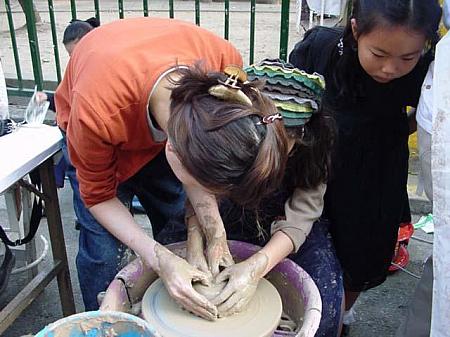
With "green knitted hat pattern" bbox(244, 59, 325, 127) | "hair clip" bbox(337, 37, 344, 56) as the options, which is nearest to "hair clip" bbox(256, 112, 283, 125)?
"green knitted hat pattern" bbox(244, 59, 325, 127)

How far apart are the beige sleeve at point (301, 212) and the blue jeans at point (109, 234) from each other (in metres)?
0.34

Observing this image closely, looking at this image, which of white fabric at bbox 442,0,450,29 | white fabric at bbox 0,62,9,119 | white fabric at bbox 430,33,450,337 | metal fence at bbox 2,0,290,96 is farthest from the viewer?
metal fence at bbox 2,0,290,96

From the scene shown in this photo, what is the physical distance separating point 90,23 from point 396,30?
2.09 metres

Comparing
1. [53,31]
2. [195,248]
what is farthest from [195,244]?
[53,31]

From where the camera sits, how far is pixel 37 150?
1.71 meters

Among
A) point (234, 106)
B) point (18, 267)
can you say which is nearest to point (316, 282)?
point (234, 106)

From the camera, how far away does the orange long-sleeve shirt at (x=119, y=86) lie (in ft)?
4.15

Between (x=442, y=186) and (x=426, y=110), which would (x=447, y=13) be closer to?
(x=426, y=110)

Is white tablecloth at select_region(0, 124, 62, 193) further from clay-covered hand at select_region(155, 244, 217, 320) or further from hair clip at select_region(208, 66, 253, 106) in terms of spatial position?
hair clip at select_region(208, 66, 253, 106)

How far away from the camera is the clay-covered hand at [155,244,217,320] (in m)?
1.20

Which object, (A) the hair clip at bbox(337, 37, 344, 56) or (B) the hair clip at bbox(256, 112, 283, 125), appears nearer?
(B) the hair clip at bbox(256, 112, 283, 125)

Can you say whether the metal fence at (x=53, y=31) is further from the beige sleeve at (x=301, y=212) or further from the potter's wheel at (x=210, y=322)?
the potter's wheel at (x=210, y=322)

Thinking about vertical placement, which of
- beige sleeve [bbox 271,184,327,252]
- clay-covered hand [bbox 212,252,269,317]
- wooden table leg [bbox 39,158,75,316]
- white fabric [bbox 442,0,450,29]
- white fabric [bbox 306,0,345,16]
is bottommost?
wooden table leg [bbox 39,158,75,316]

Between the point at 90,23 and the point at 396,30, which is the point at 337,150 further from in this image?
the point at 90,23
